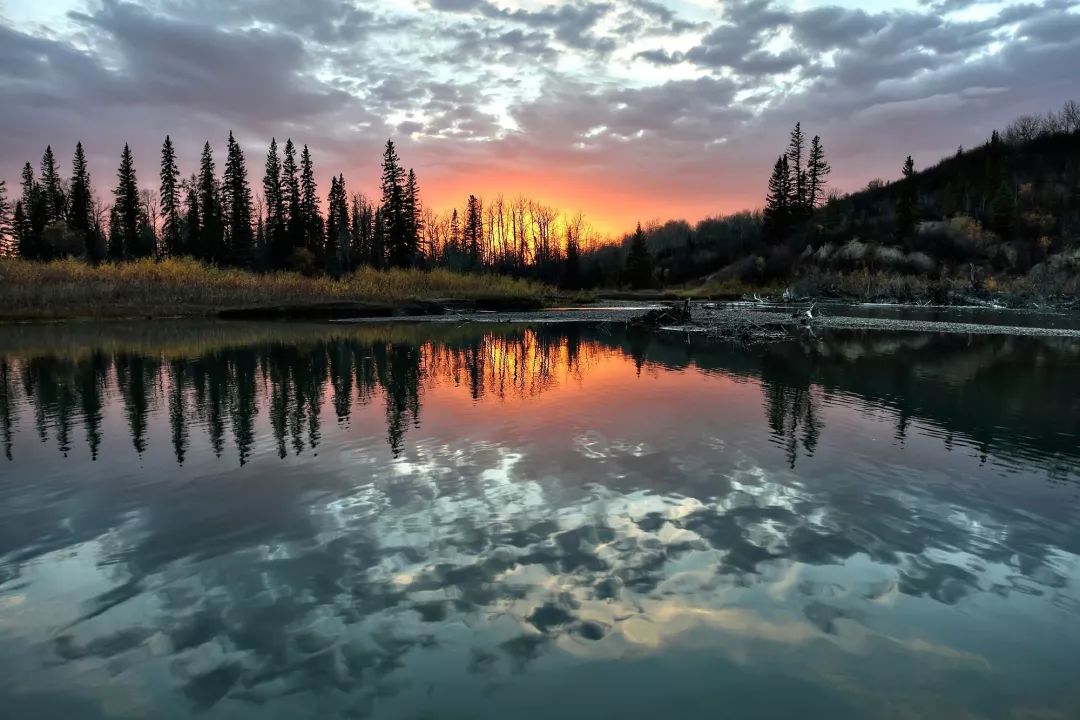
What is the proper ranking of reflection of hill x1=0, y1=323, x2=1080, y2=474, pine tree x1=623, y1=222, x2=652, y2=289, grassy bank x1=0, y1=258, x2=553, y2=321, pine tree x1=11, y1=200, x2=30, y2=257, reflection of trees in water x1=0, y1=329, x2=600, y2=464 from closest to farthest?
reflection of hill x1=0, y1=323, x2=1080, y2=474
reflection of trees in water x1=0, y1=329, x2=600, y2=464
grassy bank x1=0, y1=258, x2=553, y2=321
pine tree x1=11, y1=200, x2=30, y2=257
pine tree x1=623, y1=222, x2=652, y2=289

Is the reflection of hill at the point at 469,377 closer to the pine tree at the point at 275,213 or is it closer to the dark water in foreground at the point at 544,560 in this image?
the dark water in foreground at the point at 544,560

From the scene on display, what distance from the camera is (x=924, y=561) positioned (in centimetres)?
677

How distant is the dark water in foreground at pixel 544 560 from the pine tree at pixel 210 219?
73.3 metres

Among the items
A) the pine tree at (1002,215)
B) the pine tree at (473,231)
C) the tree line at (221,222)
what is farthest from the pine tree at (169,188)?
the pine tree at (1002,215)

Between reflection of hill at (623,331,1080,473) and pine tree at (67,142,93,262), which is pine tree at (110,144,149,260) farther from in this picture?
reflection of hill at (623,331,1080,473)

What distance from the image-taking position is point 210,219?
268 feet

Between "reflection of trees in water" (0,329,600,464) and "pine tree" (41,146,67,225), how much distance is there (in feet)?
289

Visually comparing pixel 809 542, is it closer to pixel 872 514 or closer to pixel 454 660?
pixel 872 514

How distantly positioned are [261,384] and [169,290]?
130ft

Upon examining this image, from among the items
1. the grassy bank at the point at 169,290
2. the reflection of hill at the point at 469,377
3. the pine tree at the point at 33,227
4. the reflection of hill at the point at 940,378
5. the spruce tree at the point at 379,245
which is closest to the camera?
the reflection of hill at the point at 940,378

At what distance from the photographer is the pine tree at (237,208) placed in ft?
268

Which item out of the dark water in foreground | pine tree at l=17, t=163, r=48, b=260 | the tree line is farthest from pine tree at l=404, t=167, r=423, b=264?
the dark water in foreground

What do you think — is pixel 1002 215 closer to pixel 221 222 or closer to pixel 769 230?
pixel 769 230

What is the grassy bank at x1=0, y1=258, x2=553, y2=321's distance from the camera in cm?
4578
